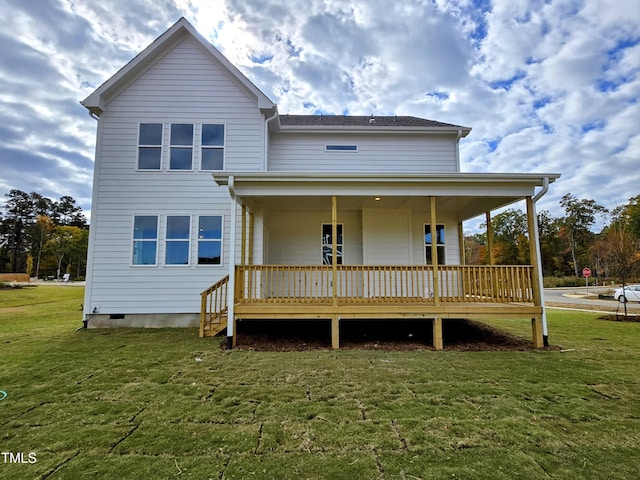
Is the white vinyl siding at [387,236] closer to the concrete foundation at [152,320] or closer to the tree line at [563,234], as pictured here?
the concrete foundation at [152,320]

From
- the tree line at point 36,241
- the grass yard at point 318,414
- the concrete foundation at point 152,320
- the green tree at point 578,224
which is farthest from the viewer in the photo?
the tree line at point 36,241

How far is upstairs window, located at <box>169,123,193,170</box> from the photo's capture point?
9125 mm

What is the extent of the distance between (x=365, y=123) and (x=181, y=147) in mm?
6572

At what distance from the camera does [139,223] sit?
8.89m

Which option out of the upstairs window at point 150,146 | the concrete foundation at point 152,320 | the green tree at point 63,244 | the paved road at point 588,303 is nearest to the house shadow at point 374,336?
the concrete foundation at point 152,320

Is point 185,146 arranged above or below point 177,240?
above

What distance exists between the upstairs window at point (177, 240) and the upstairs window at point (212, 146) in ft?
5.82

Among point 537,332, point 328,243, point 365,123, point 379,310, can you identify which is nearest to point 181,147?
point 328,243

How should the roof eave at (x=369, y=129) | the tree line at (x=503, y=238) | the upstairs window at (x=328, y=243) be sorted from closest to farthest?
1. the upstairs window at (x=328, y=243)
2. the roof eave at (x=369, y=129)
3. the tree line at (x=503, y=238)

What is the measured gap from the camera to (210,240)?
887 centimetres

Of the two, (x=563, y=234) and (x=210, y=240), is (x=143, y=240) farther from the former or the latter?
(x=563, y=234)

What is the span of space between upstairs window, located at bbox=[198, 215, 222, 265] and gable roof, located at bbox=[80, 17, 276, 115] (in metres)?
3.79

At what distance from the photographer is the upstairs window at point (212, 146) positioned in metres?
9.16

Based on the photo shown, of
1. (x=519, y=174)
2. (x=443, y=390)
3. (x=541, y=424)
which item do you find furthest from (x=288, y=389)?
(x=519, y=174)
